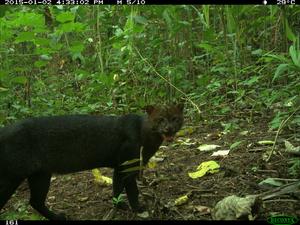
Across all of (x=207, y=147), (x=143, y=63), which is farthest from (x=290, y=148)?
(x=143, y=63)

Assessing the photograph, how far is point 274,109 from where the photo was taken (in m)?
7.26

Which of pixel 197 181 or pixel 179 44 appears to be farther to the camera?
pixel 179 44

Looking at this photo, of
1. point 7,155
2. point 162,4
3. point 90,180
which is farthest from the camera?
point 90,180

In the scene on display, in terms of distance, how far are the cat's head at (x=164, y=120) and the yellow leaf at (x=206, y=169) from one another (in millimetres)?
501

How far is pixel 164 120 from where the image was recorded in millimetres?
5293

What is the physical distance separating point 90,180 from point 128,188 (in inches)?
42.6

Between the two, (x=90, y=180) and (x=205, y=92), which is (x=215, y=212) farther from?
(x=205, y=92)

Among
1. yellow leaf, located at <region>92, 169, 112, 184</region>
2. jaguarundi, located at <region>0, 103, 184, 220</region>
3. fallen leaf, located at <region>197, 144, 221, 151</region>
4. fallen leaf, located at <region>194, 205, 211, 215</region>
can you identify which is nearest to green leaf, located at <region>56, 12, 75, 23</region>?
jaguarundi, located at <region>0, 103, 184, 220</region>

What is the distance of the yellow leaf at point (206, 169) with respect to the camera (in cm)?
541

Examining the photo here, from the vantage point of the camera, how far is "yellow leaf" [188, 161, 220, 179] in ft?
17.8

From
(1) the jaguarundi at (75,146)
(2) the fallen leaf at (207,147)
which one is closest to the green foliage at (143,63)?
(2) the fallen leaf at (207,147)

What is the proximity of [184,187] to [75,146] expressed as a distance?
48.4 inches

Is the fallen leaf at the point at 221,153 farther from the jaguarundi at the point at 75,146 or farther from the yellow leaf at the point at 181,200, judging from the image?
the yellow leaf at the point at 181,200

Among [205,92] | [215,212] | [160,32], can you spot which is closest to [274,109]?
[205,92]
